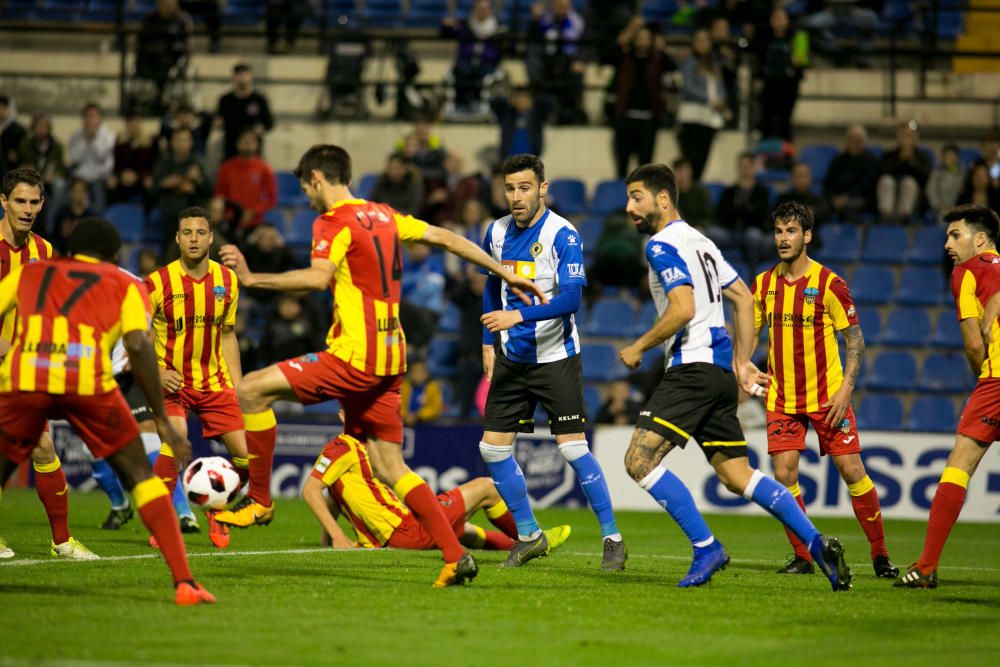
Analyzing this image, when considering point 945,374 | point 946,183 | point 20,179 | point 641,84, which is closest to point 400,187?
point 641,84

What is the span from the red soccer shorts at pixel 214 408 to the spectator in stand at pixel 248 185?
9290mm

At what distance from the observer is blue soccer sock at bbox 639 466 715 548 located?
29.0 ft

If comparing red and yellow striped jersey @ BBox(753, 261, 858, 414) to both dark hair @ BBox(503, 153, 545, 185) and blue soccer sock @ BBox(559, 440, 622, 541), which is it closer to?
blue soccer sock @ BBox(559, 440, 622, 541)

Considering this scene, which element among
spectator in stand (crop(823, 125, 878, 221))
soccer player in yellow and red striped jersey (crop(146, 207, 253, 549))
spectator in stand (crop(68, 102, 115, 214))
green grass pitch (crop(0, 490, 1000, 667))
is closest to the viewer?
green grass pitch (crop(0, 490, 1000, 667))

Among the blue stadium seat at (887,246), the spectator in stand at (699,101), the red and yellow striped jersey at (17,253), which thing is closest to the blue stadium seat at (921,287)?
the blue stadium seat at (887,246)

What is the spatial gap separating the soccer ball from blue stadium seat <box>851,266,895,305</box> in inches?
473

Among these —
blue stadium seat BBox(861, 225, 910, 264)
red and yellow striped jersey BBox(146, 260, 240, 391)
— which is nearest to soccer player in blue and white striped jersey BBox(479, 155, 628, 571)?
red and yellow striped jersey BBox(146, 260, 240, 391)

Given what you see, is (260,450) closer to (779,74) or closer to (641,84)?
(641,84)

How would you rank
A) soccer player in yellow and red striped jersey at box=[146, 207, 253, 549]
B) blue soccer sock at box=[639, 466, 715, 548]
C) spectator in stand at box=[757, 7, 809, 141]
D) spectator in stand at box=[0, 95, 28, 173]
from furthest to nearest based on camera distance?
spectator in stand at box=[757, 7, 809, 141] < spectator in stand at box=[0, 95, 28, 173] < soccer player in yellow and red striped jersey at box=[146, 207, 253, 549] < blue soccer sock at box=[639, 466, 715, 548]

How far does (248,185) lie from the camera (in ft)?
67.9

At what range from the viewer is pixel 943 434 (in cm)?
1662

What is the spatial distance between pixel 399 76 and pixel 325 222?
15319mm

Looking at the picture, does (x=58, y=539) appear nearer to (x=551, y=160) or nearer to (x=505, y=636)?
(x=505, y=636)

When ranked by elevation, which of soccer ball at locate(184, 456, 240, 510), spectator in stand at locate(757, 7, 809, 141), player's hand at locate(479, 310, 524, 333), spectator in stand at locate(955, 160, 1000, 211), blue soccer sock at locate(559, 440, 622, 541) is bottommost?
soccer ball at locate(184, 456, 240, 510)
